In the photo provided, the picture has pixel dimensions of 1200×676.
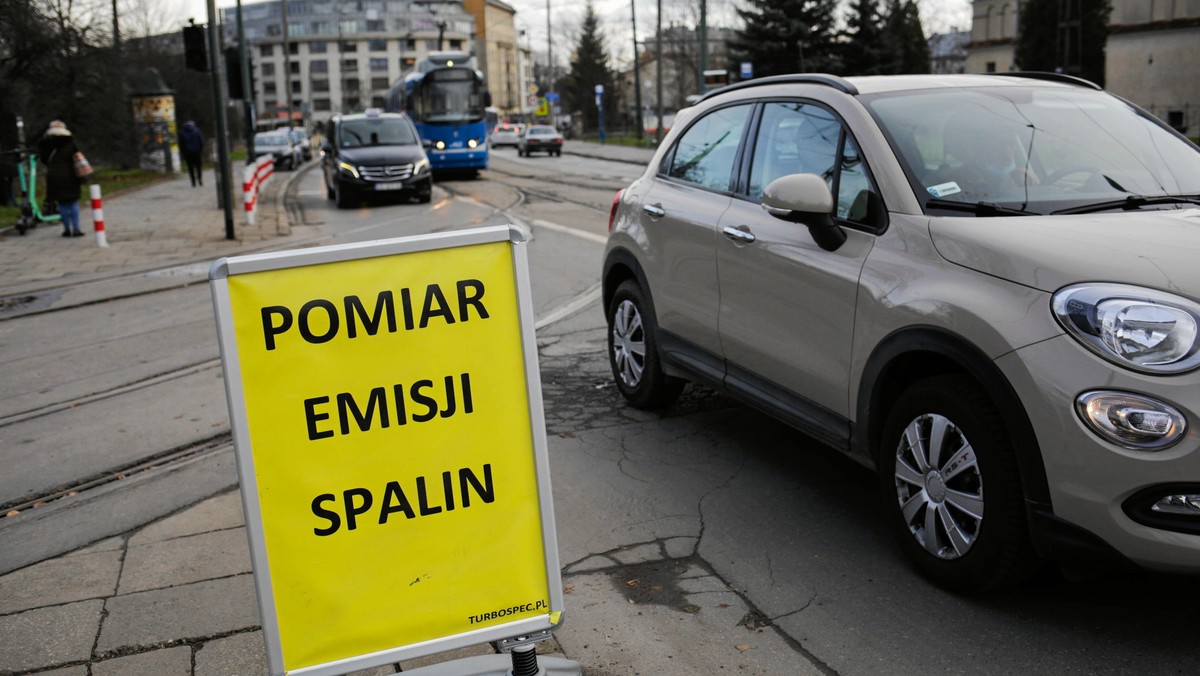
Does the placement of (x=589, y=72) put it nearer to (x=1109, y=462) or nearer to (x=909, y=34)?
(x=909, y=34)

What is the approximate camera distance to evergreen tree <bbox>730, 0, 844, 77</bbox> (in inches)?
1831

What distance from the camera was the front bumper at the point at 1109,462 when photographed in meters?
3.06

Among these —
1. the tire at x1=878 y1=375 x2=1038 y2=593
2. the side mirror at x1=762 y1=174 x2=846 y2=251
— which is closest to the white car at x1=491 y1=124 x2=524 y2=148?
the side mirror at x1=762 y1=174 x2=846 y2=251

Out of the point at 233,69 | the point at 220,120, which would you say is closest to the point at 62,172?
the point at 220,120

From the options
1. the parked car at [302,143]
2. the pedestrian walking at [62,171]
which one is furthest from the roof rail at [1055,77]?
the parked car at [302,143]

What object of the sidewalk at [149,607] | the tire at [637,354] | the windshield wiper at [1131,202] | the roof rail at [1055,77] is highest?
the roof rail at [1055,77]

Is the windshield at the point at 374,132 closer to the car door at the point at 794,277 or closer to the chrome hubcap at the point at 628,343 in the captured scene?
the chrome hubcap at the point at 628,343

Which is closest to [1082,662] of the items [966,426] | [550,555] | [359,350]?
[966,426]

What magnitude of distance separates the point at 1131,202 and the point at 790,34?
146ft

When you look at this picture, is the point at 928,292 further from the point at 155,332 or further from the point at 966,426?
the point at 155,332

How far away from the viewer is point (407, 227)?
17.9m

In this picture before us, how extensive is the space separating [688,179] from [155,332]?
5.63m

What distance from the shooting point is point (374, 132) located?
2466 cm

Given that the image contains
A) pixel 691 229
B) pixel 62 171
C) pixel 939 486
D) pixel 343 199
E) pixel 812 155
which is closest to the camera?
pixel 939 486
